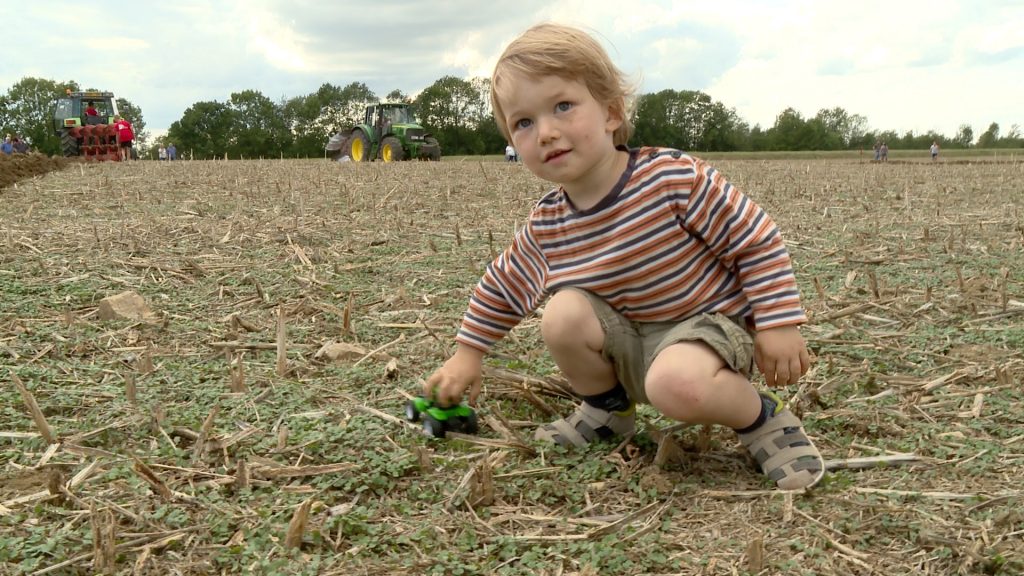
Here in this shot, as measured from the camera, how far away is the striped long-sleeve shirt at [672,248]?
7.24 ft

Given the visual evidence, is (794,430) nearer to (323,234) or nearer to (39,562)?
(39,562)

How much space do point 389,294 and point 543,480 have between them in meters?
2.04

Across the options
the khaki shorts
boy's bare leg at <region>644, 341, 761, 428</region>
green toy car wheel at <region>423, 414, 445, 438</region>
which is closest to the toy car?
green toy car wheel at <region>423, 414, 445, 438</region>

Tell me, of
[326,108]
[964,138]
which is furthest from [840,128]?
[326,108]

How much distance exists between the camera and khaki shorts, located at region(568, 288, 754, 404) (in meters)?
2.18

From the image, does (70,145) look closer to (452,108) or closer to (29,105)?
(452,108)

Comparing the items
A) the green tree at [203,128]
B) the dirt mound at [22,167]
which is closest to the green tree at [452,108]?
the green tree at [203,128]

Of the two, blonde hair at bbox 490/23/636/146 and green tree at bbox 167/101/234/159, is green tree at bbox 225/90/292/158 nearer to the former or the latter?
green tree at bbox 167/101/234/159

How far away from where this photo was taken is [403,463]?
223cm

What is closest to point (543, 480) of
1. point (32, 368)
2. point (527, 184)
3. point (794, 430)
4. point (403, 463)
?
point (403, 463)

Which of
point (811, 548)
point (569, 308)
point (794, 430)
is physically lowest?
point (811, 548)

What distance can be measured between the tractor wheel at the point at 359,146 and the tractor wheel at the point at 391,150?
2.41 feet

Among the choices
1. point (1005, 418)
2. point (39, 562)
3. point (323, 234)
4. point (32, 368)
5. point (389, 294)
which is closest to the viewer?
point (39, 562)

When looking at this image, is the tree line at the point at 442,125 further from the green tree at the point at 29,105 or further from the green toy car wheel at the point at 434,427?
the green toy car wheel at the point at 434,427
